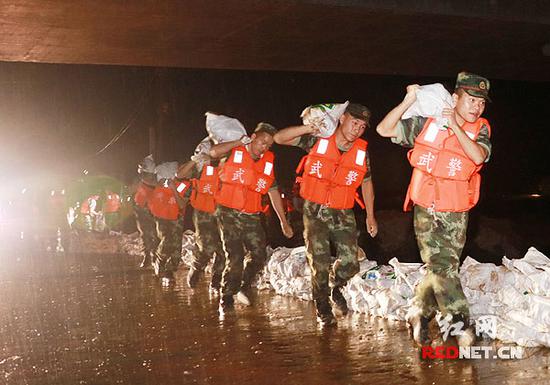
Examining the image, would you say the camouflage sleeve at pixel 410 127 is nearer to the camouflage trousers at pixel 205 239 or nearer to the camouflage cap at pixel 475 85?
the camouflage cap at pixel 475 85

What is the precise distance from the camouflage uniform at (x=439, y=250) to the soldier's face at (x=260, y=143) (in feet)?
10.5

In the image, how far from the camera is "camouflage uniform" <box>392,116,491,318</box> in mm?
6062

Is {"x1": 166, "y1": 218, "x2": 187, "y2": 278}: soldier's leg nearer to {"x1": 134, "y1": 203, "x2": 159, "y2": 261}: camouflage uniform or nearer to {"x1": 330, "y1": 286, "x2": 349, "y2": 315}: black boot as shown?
{"x1": 134, "y1": 203, "x2": 159, "y2": 261}: camouflage uniform

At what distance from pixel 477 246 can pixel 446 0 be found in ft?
37.5

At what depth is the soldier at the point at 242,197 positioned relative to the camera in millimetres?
9281

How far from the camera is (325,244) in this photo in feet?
25.7

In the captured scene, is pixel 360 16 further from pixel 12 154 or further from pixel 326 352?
pixel 12 154

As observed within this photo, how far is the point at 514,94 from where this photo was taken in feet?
99.3

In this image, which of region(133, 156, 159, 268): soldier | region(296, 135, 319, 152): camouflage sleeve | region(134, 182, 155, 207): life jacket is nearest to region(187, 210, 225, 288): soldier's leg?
region(134, 182, 155, 207): life jacket

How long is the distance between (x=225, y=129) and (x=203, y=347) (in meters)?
3.34

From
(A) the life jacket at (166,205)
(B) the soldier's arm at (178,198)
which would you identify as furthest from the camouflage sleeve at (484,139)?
(A) the life jacket at (166,205)

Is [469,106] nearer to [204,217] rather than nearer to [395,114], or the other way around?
[395,114]

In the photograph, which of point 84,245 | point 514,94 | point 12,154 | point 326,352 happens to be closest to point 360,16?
point 326,352

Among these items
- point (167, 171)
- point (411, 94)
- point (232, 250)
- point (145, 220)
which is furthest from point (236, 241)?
point (145, 220)
